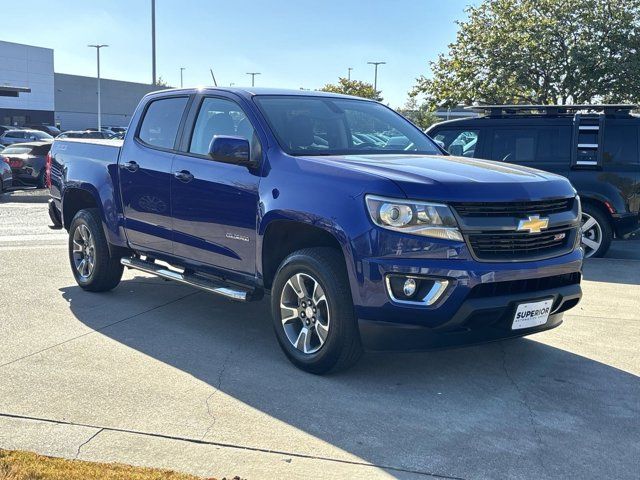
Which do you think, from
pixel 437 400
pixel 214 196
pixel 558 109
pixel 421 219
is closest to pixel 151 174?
pixel 214 196

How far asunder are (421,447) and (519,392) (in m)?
1.14

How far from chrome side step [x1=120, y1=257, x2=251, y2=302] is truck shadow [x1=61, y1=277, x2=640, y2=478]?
1.38 ft

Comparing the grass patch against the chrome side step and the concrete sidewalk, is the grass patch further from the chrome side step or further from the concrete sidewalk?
the chrome side step

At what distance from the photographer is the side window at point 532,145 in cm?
949

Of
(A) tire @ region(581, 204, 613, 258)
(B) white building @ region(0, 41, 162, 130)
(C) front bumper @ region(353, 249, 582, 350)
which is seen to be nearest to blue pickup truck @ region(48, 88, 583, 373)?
(C) front bumper @ region(353, 249, 582, 350)

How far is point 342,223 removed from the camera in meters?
4.42

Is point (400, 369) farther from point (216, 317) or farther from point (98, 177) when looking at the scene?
point (98, 177)

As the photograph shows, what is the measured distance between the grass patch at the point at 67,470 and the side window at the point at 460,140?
24.4ft

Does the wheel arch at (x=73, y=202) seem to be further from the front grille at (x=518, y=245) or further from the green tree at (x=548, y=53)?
the green tree at (x=548, y=53)

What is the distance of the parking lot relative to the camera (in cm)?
361

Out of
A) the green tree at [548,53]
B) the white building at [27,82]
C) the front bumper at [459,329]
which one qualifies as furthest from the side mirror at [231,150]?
the white building at [27,82]

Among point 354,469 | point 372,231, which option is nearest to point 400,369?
point 372,231

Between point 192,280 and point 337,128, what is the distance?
166cm

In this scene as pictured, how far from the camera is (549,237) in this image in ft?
15.4
